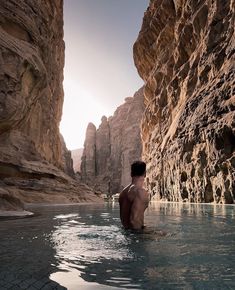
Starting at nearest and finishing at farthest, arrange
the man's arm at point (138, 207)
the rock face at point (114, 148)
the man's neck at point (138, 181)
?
the man's arm at point (138, 207) < the man's neck at point (138, 181) < the rock face at point (114, 148)

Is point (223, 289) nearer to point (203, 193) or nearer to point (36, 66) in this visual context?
point (36, 66)

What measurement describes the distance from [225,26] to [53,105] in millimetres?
25610

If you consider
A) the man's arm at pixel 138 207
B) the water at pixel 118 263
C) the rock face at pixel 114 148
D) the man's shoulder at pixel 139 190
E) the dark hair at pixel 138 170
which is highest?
the rock face at pixel 114 148

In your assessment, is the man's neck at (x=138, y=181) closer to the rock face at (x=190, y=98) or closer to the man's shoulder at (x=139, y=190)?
the man's shoulder at (x=139, y=190)

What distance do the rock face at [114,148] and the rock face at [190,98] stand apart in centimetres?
5440

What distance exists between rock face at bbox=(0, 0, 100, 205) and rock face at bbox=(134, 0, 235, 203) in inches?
470

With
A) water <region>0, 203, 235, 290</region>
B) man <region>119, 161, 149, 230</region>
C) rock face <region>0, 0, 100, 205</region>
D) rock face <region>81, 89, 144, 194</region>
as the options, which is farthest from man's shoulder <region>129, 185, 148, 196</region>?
rock face <region>81, 89, 144, 194</region>

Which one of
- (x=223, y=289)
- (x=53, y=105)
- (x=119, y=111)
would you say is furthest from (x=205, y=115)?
(x=119, y=111)

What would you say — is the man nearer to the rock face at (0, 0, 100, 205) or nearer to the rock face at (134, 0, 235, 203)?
the rock face at (0, 0, 100, 205)

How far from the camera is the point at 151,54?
192ft

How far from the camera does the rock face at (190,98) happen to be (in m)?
28.4

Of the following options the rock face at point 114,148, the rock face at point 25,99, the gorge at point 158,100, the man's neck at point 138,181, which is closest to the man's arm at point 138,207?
the man's neck at point 138,181

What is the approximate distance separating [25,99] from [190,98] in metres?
23.9

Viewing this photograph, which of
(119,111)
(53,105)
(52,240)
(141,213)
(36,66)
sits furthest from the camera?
(119,111)
